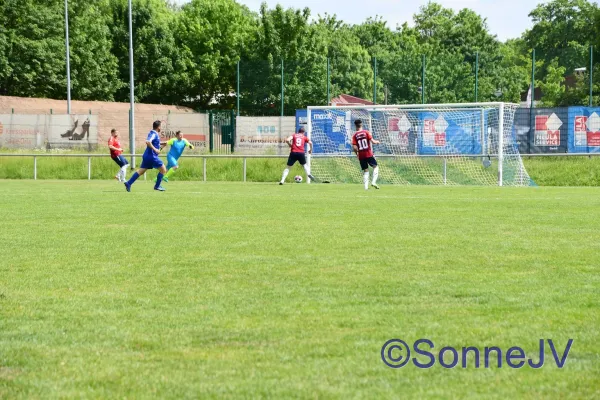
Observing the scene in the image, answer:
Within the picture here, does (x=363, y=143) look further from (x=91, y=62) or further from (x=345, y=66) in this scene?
(x=345, y=66)

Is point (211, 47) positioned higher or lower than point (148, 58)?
higher

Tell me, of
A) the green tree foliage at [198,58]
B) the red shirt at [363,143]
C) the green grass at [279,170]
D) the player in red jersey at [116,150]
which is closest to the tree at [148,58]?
the green tree foliage at [198,58]

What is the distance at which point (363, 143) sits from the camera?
26594mm

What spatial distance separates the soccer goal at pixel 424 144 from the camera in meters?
31.8

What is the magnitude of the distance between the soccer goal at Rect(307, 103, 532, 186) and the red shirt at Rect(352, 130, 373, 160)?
5.96 metres

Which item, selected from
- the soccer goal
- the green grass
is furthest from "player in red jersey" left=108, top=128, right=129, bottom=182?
the soccer goal

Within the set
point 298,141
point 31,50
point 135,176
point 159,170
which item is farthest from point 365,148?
point 31,50

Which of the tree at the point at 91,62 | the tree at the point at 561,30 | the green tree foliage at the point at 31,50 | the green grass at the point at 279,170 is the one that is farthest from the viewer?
the tree at the point at 561,30

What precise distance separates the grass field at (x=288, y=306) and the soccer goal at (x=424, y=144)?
1821 cm

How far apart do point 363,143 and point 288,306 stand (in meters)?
20.1

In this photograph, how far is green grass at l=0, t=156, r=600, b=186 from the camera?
32.5 meters

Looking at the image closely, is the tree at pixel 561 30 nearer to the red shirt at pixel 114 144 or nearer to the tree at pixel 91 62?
the tree at pixel 91 62

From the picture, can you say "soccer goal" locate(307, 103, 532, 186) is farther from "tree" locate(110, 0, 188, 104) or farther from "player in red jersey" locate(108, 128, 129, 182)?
"tree" locate(110, 0, 188, 104)

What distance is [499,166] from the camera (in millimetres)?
30359
